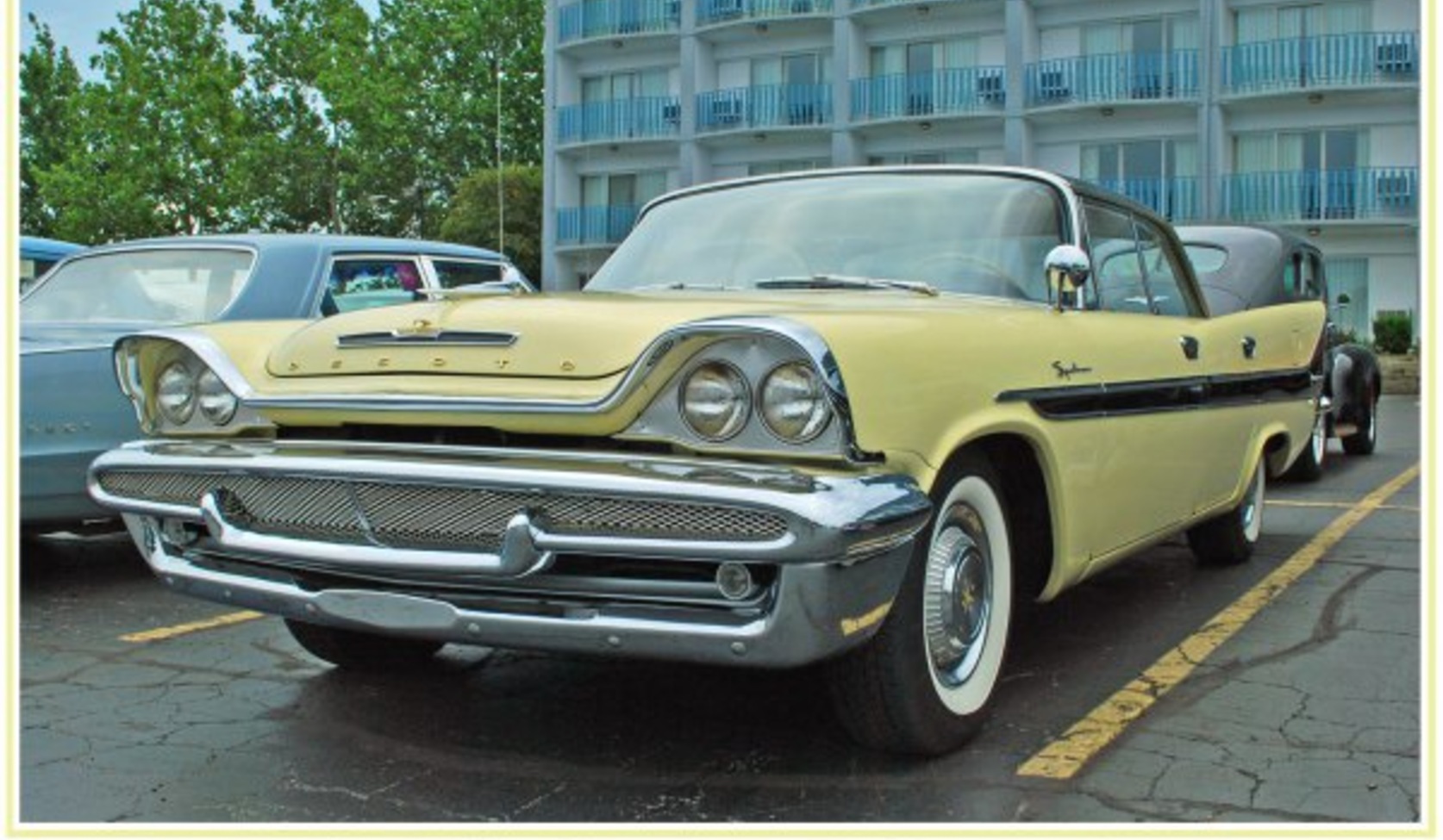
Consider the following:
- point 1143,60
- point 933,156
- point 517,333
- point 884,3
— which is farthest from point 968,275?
point 884,3

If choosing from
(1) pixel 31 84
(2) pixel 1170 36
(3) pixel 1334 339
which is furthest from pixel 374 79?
(3) pixel 1334 339

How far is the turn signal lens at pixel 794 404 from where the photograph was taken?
2.77 meters

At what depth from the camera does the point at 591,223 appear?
3497 centimetres

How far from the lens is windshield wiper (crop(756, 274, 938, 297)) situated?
385 centimetres

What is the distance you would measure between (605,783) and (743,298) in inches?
49.0

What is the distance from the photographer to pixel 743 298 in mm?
3459

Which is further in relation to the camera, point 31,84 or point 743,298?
point 31,84

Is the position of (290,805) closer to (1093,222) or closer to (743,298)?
(743,298)

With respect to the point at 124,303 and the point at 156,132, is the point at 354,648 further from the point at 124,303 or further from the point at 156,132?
the point at 156,132

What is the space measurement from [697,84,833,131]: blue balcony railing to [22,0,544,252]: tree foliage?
399 inches

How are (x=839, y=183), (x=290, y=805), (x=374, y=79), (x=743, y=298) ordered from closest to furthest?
(x=290, y=805)
(x=743, y=298)
(x=839, y=183)
(x=374, y=79)

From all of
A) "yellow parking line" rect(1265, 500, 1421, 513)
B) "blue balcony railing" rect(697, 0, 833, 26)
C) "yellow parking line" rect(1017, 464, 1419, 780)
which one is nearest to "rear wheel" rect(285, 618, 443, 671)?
"yellow parking line" rect(1017, 464, 1419, 780)

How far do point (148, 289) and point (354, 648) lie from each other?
2.86 meters

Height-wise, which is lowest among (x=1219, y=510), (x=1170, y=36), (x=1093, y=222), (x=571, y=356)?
(x=1219, y=510)
